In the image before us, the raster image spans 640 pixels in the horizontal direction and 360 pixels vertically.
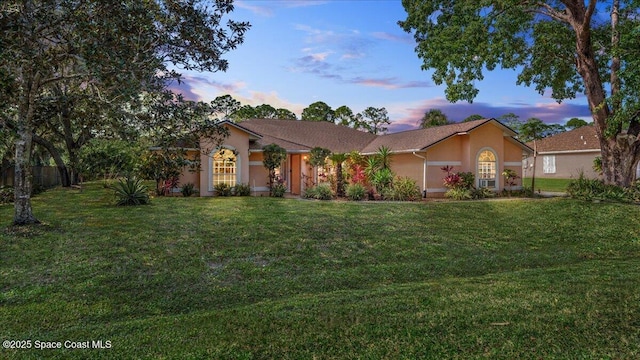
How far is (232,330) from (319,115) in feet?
156

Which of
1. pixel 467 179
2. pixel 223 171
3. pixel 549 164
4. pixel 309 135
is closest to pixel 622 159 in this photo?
pixel 467 179

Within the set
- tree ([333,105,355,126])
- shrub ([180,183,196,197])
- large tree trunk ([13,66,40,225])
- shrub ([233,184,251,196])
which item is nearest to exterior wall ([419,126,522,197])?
shrub ([233,184,251,196])

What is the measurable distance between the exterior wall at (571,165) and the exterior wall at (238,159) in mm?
26813

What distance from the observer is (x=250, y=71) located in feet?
53.4

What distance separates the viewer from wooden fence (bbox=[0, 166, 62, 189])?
18828 millimetres

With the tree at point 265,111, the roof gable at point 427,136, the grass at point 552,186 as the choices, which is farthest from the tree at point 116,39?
the tree at point 265,111

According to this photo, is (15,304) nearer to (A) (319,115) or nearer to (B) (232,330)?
(B) (232,330)

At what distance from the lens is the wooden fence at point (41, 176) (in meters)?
18.8

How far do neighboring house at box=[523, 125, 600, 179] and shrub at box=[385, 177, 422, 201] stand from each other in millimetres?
19004

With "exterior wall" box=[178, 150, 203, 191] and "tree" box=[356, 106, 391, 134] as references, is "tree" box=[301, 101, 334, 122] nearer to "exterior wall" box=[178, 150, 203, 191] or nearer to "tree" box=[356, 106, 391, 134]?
"tree" box=[356, 106, 391, 134]

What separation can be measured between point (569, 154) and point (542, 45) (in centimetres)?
1864

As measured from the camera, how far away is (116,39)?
7.52 m

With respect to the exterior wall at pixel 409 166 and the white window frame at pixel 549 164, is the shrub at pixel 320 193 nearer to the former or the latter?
the exterior wall at pixel 409 166

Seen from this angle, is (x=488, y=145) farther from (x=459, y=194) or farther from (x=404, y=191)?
(x=404, y=191)
